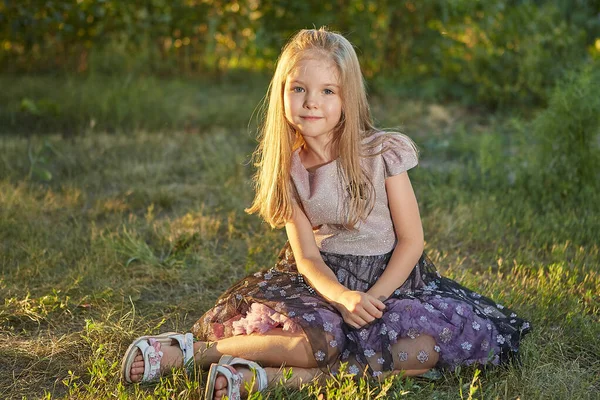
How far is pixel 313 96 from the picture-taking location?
264 centimetres

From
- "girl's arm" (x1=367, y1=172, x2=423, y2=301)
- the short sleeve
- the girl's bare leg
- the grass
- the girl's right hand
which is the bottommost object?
the grass

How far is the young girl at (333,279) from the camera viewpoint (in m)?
2.47

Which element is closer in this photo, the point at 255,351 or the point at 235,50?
the point at 255,351

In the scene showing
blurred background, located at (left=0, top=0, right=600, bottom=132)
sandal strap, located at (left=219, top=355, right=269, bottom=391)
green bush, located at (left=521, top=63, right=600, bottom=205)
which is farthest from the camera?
blurred background, located at (left=0, top=0, right=600, bottom=132)

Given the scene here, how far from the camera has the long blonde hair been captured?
8.73 ft

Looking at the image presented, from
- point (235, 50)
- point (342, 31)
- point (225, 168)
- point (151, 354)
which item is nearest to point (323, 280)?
point (151, 354)

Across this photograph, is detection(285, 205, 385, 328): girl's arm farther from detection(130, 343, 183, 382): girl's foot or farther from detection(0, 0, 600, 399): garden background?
detection(130, 343, 183, 382): girl's foot

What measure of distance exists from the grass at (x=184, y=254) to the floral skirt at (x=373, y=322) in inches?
2.8

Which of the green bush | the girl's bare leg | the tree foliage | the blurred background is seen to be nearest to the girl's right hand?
the girl's bare leg

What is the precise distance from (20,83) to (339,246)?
165 inches

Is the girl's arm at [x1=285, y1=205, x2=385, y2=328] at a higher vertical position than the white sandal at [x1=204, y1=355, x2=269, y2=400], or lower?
higher

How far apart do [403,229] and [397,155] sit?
25cm

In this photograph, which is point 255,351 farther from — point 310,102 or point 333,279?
point 310,102

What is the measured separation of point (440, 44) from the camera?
22.5 feet
